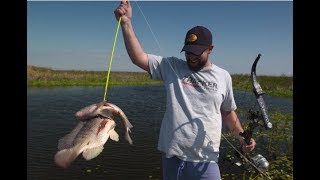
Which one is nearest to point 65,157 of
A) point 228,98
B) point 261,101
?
point 228,98

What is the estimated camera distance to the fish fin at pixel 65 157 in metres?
3.63

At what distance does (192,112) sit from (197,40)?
78 centimetres

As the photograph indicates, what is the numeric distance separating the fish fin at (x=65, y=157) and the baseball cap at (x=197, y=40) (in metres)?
1.59

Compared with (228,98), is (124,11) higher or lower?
higher

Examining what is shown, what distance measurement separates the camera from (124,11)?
4055 millimetres

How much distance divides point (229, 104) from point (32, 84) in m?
41.0

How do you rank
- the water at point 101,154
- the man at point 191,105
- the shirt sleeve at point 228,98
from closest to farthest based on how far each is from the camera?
1. the man at point 191,105
2. the shirt sleeve at point 228,98
3. the water at point 101,154

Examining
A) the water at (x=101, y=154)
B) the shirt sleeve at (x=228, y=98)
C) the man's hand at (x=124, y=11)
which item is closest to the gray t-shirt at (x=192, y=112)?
the shirt sleeve at (x=228, y=98)

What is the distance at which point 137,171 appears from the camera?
452 inches

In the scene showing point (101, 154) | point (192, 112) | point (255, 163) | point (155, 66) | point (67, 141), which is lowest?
point (101, 154)

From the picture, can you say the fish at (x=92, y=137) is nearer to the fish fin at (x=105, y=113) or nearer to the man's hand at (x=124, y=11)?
the fish fin at (x=105, y=113)

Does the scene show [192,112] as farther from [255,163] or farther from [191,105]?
[255,163]
